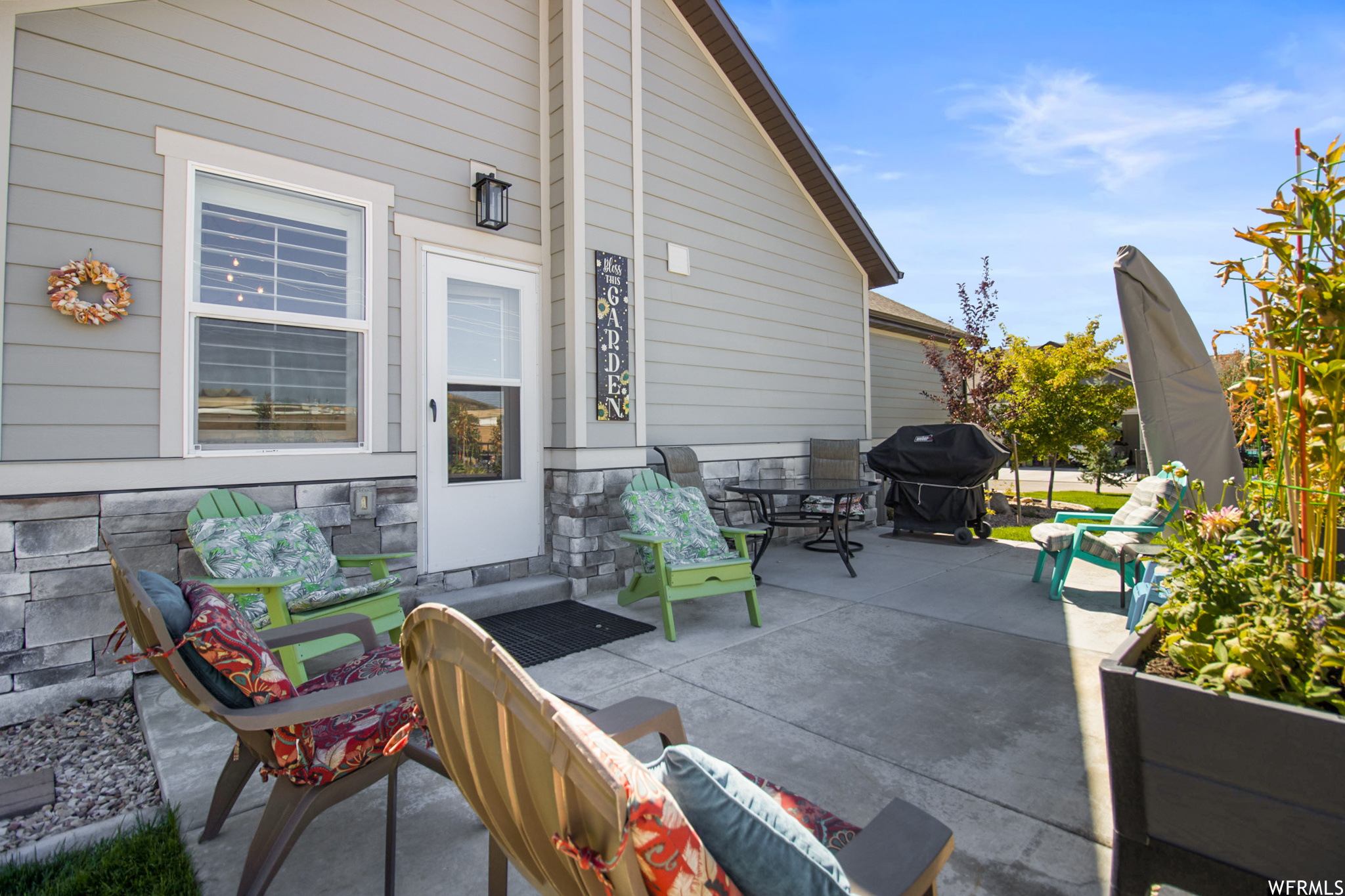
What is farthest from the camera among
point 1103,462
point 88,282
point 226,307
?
point 1103,462

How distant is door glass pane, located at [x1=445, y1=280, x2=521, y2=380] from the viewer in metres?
4.16

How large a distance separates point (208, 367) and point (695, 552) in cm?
291

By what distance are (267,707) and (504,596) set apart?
2609 mm

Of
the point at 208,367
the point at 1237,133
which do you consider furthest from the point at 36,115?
the point at 1237,133

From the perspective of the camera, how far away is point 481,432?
4277mm

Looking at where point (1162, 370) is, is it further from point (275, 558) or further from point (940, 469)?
point (275, 558)

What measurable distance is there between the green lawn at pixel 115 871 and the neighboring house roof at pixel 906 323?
317 inches

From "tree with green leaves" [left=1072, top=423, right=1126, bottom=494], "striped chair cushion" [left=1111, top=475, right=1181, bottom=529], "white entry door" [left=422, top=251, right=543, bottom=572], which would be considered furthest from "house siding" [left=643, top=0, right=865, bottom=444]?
"tree with green leaves" [left=1072, top=423, right=1126, bottom=494]

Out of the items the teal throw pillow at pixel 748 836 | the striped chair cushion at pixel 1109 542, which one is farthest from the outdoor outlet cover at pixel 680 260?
the teal throw pillow at pixel 748 836

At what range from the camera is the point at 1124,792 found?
1.26 metres

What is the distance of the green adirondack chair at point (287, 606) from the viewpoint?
97.6 inches

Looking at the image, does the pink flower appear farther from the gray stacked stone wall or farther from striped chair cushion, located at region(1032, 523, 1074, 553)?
the gray stacked stone wall

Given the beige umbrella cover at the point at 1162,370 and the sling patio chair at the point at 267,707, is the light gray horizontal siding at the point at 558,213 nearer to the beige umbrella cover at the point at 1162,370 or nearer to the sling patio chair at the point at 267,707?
the sling patio chair at the point at 267,707

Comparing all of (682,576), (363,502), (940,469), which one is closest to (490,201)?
(363,502)
